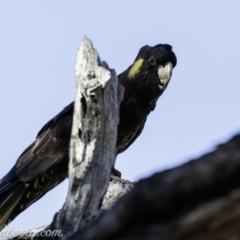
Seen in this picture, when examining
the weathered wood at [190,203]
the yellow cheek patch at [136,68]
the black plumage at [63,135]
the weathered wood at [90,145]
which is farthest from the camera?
the yellow cheek patch at [136,68]

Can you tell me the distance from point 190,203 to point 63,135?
5.07 m

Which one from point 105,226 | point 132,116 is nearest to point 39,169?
point 132,116

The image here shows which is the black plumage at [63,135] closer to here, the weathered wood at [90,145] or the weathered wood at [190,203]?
the weathered wood at [90,145]

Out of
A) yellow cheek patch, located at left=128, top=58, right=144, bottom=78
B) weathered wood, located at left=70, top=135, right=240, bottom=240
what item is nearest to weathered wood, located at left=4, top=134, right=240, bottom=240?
weathered wood, located at left=70, top=135, right=240, bottom=240

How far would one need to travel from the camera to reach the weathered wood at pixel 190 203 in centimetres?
150

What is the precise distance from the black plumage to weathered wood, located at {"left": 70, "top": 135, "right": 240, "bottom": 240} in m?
4.40

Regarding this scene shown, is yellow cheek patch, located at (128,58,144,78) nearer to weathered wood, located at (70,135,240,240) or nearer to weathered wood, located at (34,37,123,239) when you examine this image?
weathered wood, located at (34,37,123,239)

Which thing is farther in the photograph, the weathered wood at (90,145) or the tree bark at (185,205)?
the weathered wood at (90,145)

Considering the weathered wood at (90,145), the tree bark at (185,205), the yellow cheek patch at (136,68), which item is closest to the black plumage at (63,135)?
the yellow cheek patch at (136,68)

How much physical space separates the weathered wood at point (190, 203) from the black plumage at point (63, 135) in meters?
4.40

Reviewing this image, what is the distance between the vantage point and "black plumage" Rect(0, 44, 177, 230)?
6.15 meters

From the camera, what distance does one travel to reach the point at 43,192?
6297 mm

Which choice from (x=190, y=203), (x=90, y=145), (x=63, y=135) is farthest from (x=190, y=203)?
(x=63, y=135)

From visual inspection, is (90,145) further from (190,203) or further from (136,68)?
(136,68)
